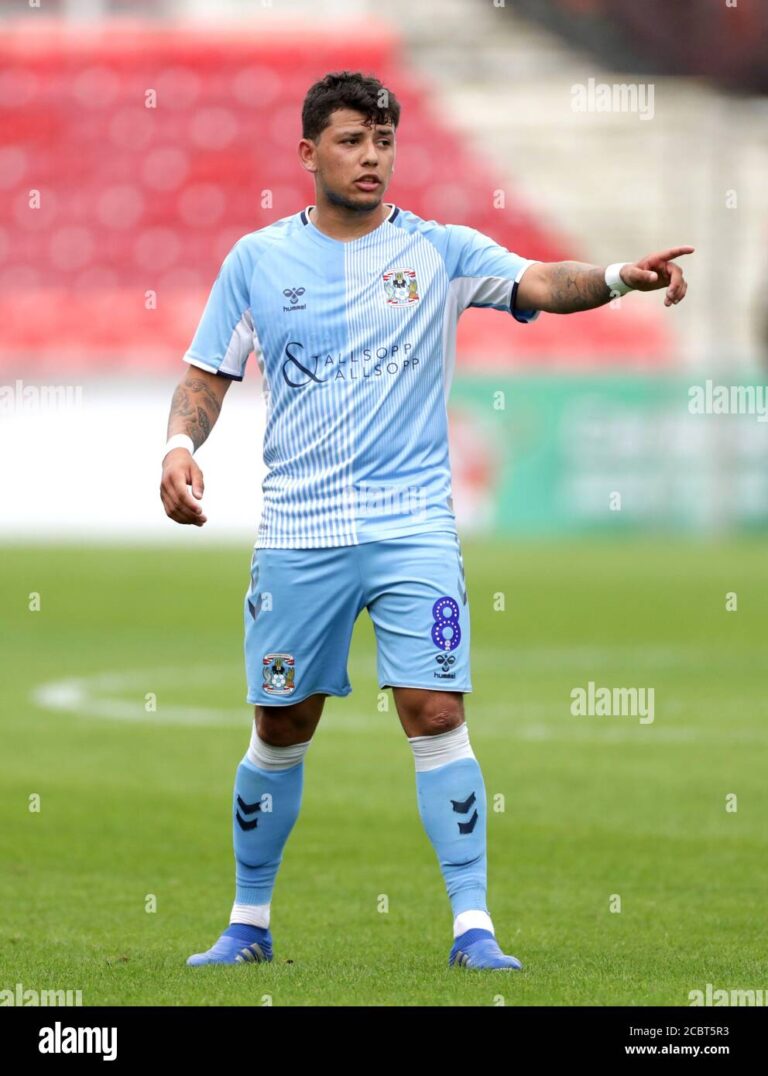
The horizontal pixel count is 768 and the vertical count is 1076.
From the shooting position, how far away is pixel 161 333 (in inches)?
1268

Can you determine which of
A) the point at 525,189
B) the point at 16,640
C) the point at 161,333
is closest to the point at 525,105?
the point at 525,189

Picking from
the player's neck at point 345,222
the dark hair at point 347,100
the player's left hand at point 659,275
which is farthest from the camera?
the player's neck at point 345,222

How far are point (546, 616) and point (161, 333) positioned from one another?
50.9 ft

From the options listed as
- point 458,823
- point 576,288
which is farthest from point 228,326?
point 458,823

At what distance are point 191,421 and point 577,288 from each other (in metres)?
1.12

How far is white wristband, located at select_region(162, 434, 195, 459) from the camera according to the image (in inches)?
217

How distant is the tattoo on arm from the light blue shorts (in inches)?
26.4

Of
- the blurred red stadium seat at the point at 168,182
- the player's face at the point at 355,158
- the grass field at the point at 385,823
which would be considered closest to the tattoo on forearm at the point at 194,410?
the player's face at the point at 355,158

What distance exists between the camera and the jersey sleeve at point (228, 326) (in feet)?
18.5

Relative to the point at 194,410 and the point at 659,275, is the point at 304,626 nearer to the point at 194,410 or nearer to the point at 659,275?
the point at 194,410

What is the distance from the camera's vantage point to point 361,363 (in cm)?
551

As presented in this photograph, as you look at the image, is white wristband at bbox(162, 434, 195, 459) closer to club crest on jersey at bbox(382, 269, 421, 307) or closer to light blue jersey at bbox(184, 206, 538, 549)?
light blue jersey at bbox(184, 206, 538, 549)

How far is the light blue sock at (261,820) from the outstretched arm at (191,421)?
0.76 meters

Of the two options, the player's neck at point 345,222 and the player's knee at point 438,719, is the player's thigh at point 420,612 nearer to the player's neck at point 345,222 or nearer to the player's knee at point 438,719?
the player's knee at point 438,719
